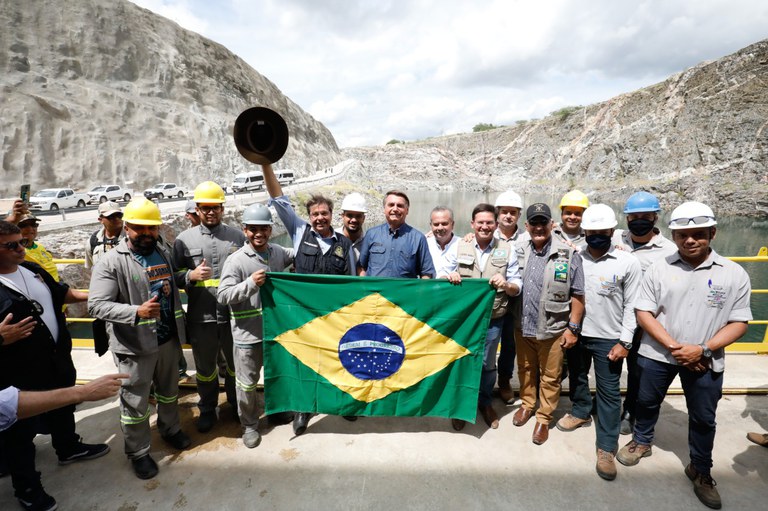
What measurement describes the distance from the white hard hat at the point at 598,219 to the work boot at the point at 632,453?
1840mm

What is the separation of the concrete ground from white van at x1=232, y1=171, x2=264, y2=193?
91.4 feet

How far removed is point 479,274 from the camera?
3340 millimetres

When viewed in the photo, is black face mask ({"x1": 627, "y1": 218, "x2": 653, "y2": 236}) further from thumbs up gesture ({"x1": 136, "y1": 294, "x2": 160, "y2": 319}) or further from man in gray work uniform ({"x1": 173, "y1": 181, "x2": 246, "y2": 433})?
thumbs up gesture ({"x1": 136, "y1": 294, "x2": 160, "y2": 319})

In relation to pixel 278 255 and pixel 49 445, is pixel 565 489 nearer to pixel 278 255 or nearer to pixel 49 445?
pixel 278 255

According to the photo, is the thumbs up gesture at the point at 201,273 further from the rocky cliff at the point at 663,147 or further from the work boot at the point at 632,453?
the rocky cliff at the point at 663,147

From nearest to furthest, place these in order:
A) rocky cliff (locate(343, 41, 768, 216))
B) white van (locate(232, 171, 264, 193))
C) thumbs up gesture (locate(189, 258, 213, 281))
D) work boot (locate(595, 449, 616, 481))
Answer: work boot (locate(595, 449, 616, 481)) → thumbs up gesture (locate(189, 258, 213, 281)) → white van (locate(232, 171, 264, 193)) → rocky cliff (locate(343, 41, 768, 216))

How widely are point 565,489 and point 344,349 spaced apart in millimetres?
2041

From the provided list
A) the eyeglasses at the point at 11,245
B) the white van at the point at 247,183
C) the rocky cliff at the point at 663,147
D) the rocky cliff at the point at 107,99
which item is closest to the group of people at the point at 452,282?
the eyeglasses at the point at 11,245

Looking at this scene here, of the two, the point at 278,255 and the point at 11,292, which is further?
the point at 278,255

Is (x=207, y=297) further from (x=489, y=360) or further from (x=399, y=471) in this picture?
(x=489, y=360)

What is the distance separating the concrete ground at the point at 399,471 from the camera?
8.59 ft

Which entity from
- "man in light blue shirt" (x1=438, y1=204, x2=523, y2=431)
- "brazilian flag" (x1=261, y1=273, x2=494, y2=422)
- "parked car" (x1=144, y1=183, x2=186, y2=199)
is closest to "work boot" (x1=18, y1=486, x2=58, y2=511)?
"brazilian flag" (x1=261, y1=273, x2=494, y2=422)

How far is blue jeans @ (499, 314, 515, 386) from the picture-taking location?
3.75m

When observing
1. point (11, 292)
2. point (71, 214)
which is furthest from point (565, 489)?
point (71, 214)
